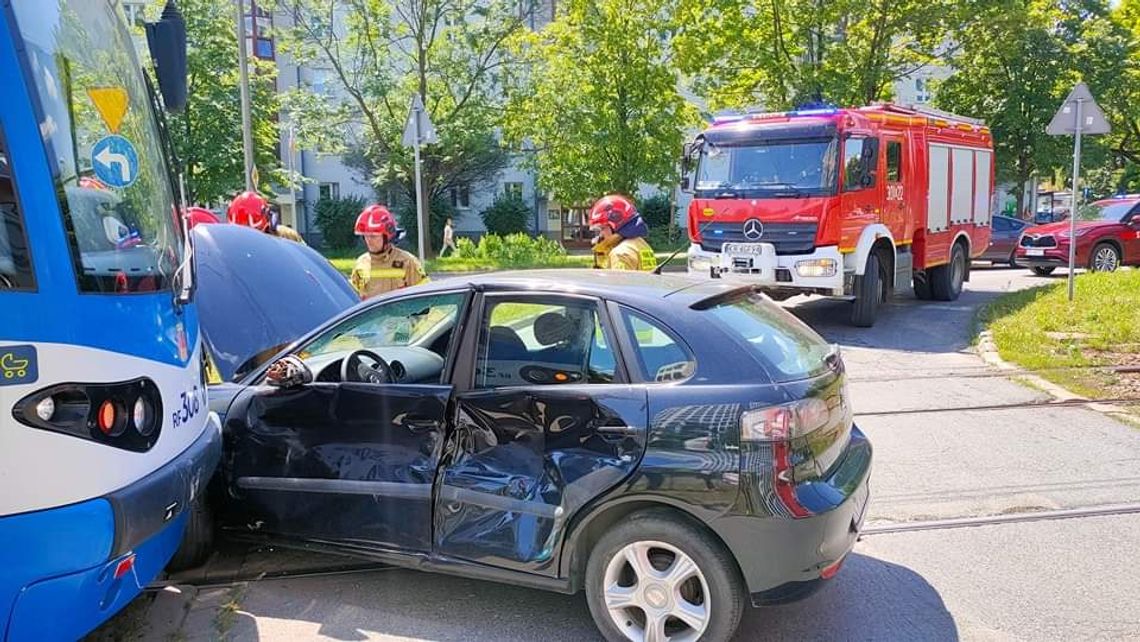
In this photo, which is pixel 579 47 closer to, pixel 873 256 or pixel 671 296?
pixel 873 256

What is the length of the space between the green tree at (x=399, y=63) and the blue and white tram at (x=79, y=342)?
85.1 ft

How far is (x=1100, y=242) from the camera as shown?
18.0 m

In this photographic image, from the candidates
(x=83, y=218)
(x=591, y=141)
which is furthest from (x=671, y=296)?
(x=591, y=141)

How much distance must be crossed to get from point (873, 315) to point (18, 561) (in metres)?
11.0

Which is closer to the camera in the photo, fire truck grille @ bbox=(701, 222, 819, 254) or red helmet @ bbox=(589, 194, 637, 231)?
red helmet @ bbox=(589, 194, 637, 231)

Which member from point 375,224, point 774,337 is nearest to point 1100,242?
point 375,224

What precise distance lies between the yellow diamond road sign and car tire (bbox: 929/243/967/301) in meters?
13.8

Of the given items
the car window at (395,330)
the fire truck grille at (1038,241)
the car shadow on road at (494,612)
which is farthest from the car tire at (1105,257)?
the car window at (395,330)

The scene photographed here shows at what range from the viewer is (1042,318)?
11039 millimetres

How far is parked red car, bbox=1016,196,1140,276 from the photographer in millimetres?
17906

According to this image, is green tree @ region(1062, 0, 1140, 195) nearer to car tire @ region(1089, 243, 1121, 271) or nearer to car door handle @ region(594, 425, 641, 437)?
car tire @ region(1089, 243, 1121, 271)

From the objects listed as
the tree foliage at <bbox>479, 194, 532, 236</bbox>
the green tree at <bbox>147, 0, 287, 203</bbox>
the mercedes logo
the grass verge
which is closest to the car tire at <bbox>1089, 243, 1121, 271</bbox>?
the grass verge

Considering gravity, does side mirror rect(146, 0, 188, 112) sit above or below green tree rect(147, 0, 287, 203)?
below

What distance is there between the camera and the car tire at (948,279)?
14.7m
